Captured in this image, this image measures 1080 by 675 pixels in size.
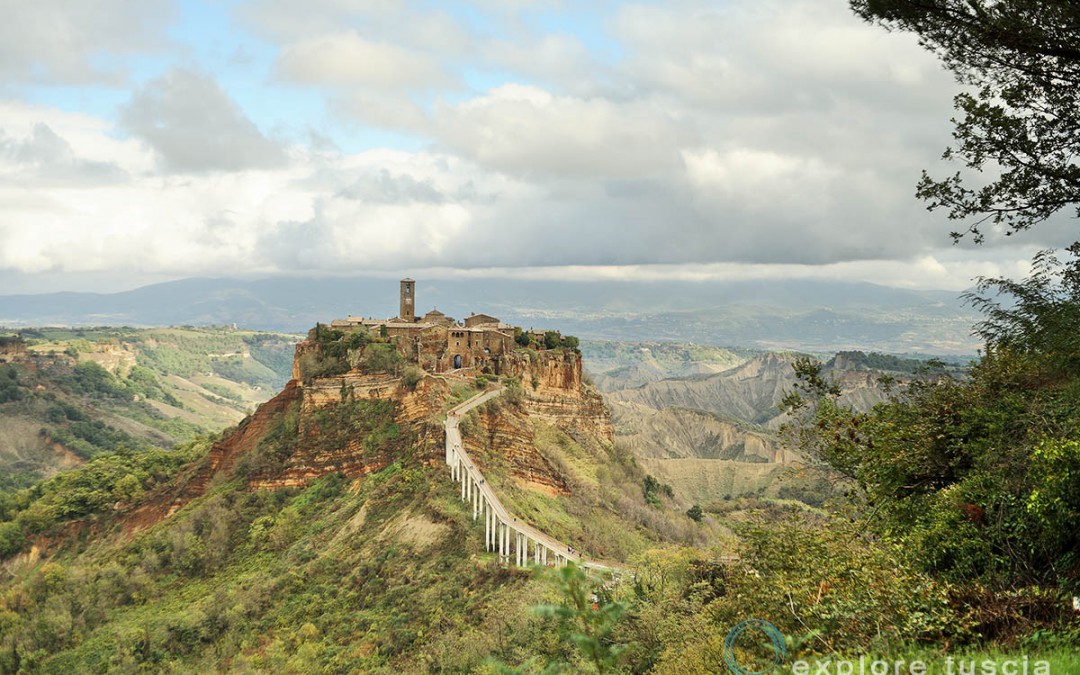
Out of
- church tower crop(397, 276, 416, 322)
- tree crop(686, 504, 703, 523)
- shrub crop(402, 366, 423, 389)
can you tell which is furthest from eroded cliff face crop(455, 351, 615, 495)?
church tower crop(397, 276, 416, 322)

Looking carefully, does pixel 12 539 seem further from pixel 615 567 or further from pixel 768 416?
pixel 768 416

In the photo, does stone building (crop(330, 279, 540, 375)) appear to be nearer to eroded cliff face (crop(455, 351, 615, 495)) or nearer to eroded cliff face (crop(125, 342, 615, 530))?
eroded cliff face (crop(455, 351, 615, 495))

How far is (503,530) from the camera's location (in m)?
33.2

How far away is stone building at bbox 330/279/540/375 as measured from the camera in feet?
181

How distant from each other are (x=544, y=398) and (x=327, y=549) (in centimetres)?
2692

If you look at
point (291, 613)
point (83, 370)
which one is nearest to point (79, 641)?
point (291, 613)

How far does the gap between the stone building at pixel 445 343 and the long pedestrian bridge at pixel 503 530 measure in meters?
16.7

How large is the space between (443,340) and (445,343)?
0.28 m

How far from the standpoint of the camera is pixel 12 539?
170 ft

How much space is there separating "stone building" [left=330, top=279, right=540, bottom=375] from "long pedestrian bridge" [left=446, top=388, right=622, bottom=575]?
16.7 metres

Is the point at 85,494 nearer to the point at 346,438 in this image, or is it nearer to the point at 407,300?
the point at 346,438

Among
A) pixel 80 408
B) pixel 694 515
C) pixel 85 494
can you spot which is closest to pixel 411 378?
pixel 85 494

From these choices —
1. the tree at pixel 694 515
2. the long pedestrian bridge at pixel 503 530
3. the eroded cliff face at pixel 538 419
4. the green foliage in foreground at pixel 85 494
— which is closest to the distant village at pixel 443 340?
the eroded cliff face at pixel 538 419

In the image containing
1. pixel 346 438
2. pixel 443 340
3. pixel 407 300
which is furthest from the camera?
pixel 407 300
